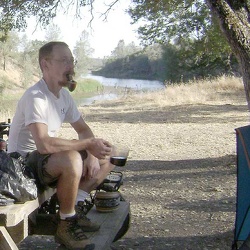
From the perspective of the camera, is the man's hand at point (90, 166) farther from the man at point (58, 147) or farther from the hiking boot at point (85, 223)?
the hiking boot at point (85, 223)

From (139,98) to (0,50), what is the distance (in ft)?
129

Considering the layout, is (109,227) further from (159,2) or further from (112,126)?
(112,126)

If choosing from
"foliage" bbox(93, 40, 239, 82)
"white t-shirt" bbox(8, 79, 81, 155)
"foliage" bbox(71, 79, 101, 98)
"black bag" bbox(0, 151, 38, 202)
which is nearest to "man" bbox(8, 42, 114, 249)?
"white t-shirt" bbox(8, 79, 81, 155)

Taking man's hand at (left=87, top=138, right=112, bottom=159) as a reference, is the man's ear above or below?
above

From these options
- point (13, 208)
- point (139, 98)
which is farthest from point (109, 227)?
point (139, 98)

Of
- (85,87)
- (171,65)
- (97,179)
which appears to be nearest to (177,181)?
(97,179)

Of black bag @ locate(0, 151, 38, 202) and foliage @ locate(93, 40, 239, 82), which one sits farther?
foliage @ locate(93, 40, 239, 82)

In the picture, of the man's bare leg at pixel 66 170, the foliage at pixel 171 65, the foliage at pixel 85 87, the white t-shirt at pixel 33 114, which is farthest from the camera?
the foliage at pixel 85 87

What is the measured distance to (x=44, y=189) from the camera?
3.62m

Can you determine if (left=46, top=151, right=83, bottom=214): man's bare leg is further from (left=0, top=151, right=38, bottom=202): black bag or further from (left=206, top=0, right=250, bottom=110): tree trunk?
(left=206, top=0, right=250, bottom=110): tree trunk

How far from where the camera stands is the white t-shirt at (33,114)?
3592mm

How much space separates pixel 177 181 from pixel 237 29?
2.62m

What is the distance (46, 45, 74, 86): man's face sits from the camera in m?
3.83

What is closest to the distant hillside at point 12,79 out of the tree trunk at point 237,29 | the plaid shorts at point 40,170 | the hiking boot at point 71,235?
the tree trunk at point 237,29
